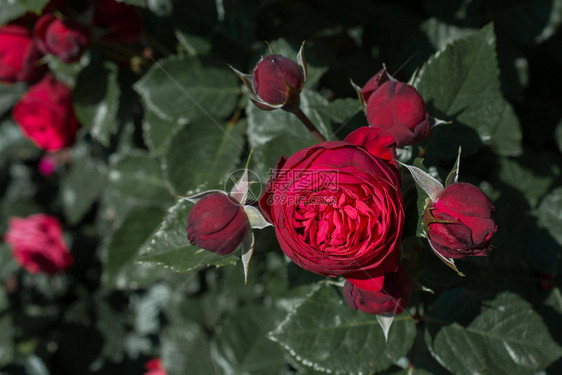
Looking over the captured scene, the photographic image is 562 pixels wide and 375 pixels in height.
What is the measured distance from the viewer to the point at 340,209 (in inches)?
29.9

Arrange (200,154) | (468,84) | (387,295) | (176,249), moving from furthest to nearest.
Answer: (200,154), (468,84), (176,249), (387,295)

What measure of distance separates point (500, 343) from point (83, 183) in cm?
188

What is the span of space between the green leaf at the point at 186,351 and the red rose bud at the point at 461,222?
4.56 feet

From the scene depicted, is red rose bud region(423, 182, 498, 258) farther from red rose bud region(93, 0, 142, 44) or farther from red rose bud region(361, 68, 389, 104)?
red rose bud region(93, 0, 142, 44)

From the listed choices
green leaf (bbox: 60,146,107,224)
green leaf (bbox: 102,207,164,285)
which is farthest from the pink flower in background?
green leaf (bbox: 60,146,107,224)

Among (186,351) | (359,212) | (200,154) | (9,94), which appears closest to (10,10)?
(200,154)

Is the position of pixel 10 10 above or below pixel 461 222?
below

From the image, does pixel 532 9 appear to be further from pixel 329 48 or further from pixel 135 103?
pixel 135 103

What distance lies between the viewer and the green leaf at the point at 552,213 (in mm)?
1306

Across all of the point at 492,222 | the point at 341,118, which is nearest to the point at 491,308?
the point at 492,222

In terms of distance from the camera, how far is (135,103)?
1.65 metres

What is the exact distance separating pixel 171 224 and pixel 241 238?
0.20 meters

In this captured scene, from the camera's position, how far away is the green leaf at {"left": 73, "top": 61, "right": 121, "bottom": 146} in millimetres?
1510

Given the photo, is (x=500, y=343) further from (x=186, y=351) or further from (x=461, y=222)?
(x=186, y=351)
